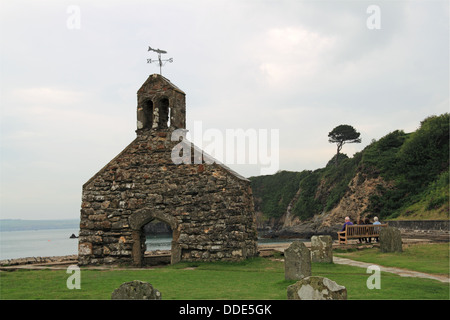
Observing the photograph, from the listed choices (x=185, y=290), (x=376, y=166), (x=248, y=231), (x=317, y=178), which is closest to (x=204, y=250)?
(x=248, y=231)

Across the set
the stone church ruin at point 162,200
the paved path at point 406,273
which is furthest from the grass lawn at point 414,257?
the stone church ruin at point 162,200

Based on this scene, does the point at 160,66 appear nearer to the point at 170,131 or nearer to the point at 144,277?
the point at 170,131

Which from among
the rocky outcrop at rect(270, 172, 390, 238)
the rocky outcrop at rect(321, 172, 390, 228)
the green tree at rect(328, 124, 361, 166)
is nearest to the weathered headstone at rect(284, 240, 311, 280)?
the rocky outcrop at rect(270, 172, 390, 238)

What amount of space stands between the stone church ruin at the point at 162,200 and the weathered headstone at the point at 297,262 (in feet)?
14.3

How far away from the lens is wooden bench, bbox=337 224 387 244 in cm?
2022

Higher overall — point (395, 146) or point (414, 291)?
point (395, 146)

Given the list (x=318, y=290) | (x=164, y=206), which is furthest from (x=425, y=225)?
(x=318, y=290)

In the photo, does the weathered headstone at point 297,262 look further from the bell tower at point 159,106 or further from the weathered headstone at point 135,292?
the bell tower at point 159,106

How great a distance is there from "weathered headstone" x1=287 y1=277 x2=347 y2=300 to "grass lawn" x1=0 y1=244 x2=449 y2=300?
1.69 metres

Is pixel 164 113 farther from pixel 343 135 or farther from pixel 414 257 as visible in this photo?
pixel 343 135

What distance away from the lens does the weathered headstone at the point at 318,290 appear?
19.9ft

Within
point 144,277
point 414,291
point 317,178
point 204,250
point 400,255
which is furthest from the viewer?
point 317,178

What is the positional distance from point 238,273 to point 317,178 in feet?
255
